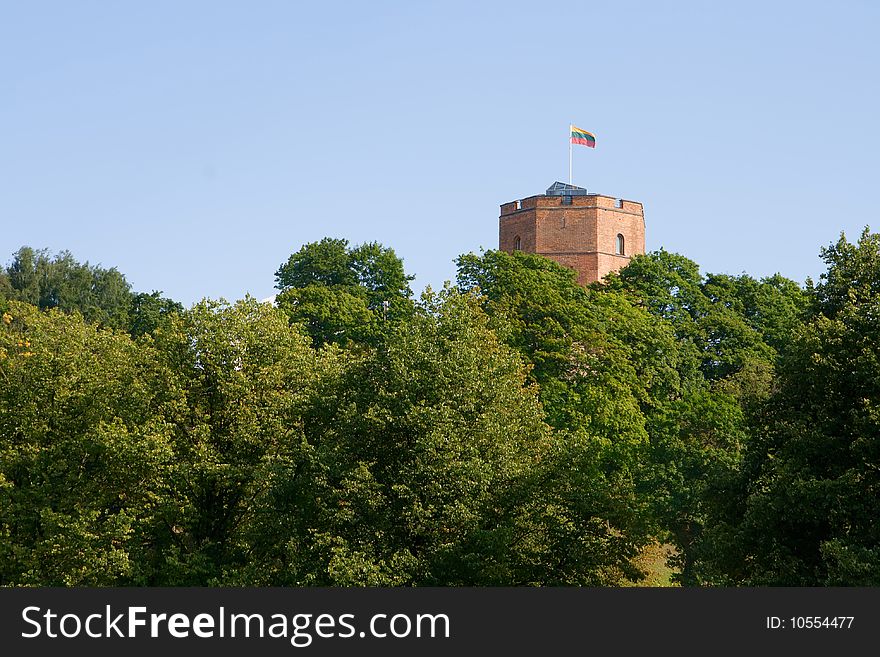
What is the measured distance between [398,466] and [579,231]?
54.8m

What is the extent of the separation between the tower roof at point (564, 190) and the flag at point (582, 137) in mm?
3151

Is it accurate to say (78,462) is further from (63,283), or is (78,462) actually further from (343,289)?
(63,283)

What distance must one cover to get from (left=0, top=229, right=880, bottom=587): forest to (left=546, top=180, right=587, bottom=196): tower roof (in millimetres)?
41126

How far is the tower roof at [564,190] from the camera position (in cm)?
9238

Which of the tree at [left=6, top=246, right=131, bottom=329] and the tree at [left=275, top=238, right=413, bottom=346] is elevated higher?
the tree at [left=6, top=246, right=131, bottom=329]

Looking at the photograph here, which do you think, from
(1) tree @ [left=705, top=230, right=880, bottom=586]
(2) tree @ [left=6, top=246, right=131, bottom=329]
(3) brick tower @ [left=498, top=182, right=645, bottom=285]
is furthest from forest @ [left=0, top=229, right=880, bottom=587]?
(2) tree @ [left=6, top=246, right=131, bottom=329]

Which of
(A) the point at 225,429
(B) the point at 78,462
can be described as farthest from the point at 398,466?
(B) the point at 78,462

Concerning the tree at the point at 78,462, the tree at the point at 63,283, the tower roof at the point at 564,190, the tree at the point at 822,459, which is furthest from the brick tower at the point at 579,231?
the tree at the point at 822,459

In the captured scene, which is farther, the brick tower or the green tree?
the brick tower

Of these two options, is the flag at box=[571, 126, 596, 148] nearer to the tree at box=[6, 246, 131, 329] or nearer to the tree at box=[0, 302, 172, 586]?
the tree at box=[6, 246, 131, 329]

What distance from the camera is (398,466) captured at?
3700 centimetres

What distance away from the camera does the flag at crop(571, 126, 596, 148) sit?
92062 mm

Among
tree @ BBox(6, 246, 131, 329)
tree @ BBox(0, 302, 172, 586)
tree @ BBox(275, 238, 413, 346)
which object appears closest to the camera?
tree @ BBox(0, 302, 172, 586)

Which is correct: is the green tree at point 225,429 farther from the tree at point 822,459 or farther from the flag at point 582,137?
the flag at point 582,137
